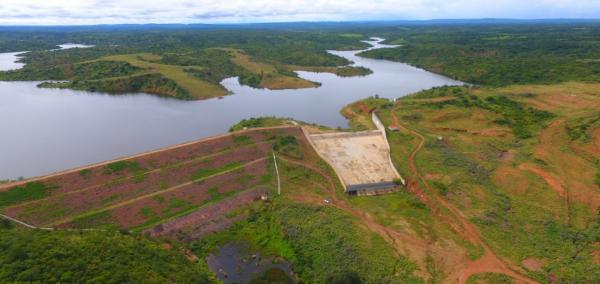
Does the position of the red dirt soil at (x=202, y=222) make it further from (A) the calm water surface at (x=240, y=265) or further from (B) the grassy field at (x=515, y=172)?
(B) the grassy field at (x=515, y=172)

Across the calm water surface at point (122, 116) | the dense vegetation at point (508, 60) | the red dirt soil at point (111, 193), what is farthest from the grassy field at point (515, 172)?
the dense vegetation at point (508, 60)

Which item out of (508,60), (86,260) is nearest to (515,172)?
(86,260)

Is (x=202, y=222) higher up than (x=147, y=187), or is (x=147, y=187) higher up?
(x=147, y=187)

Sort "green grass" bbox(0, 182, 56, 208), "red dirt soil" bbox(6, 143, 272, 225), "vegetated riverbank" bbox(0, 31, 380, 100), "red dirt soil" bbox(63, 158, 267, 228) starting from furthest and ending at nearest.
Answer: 1. "vegetated riverbank" bbox(0, 31, 380, 100)
2. "red dirt soil" bbox(63, 158, 267, 228)
3. "green grass" bbox(0, 182, 56, 208)
4. "red dirt soil" bbox(6, 143, 272, 225)

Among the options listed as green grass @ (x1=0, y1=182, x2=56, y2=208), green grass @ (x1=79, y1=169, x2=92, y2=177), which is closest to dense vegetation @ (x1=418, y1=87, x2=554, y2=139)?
green grass @ (x1=79, y1=169, x2=92, y2=177)

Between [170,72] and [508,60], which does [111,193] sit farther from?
[508,60]

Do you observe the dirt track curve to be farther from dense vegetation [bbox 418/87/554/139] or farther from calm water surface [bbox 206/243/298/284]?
dense vegetation [bbox 418/87/554/139]
